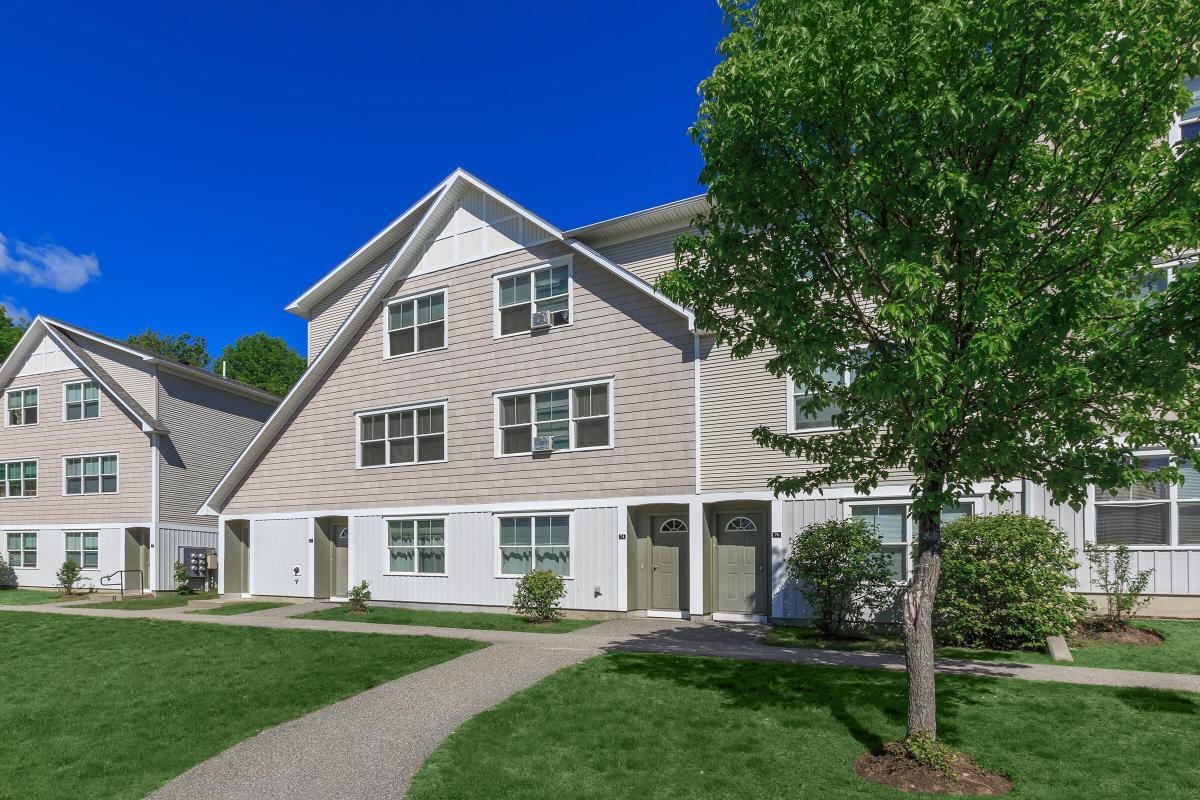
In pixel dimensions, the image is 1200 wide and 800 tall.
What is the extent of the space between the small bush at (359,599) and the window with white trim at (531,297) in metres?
7.28

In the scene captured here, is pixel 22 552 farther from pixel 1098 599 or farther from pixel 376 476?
pixel 1098 599

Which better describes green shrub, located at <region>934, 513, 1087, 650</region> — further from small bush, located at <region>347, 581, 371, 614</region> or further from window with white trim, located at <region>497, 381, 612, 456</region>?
small bush, located at <region>347, 581, 371, 614</region>

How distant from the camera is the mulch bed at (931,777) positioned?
689 centimetres

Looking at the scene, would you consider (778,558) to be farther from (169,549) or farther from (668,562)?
(169,549)

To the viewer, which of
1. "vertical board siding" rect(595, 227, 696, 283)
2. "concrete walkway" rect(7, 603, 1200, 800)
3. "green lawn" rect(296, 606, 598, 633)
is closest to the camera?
"concrete walkway" rect(7, 603, 1200, 800)

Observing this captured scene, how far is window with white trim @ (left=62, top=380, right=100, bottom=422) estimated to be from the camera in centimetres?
2945

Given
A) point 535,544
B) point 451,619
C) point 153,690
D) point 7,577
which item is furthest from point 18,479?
point 153,690

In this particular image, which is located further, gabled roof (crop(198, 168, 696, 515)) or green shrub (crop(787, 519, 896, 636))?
gabled roof (crop(198, 168, 696, 515))

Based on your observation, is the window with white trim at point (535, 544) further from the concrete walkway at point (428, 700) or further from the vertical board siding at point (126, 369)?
the vertical board siding at point (126, 369)

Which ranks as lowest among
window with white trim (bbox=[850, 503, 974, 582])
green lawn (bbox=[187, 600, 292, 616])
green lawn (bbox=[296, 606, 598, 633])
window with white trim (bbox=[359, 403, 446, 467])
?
green lawn (bbox=[187, 600, 292, 616])

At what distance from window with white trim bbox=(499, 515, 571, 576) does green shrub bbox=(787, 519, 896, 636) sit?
18.3 feet

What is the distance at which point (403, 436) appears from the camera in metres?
21.2

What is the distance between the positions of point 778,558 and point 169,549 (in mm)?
21916

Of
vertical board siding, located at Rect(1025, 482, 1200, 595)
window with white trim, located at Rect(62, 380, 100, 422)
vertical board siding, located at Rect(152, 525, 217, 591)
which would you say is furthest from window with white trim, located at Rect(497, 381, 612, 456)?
window with white trim, located at Rect(62, 380, 100, 422)
